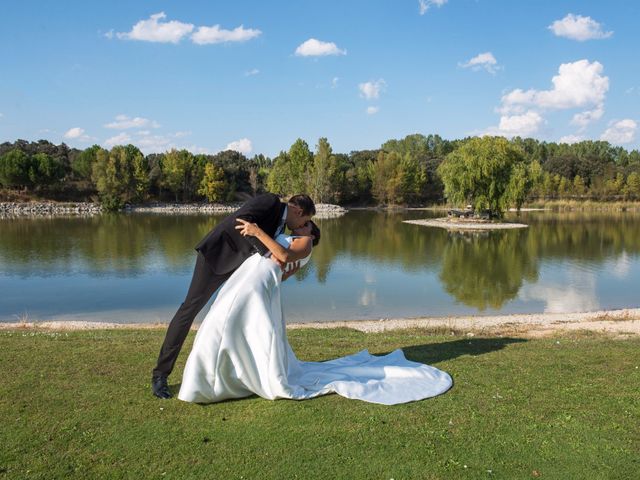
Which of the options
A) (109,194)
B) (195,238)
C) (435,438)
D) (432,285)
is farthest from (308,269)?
(109,194)

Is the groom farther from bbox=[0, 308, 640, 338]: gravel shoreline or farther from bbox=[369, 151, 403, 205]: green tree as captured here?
bbox=[369, 151, 403, 205]: green tree

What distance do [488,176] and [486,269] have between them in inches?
1035

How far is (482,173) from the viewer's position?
157 ft

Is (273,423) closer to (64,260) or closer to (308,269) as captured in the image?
(308,269)

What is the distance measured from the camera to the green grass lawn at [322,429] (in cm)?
364

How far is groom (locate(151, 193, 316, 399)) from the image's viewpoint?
5.00m

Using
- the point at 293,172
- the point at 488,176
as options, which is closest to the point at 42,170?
the point at 293,172

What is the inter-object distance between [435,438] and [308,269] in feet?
62.5

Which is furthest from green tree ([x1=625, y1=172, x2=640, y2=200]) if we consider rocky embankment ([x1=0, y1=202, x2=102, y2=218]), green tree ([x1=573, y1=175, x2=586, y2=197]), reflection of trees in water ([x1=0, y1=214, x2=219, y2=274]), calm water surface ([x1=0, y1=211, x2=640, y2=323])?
rocky embankment ([x1=0, y1=202, x2=102, y2=218])

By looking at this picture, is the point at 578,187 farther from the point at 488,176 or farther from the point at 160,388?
the point at 160,388

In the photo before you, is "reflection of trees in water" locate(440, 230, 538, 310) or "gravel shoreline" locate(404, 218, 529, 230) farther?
"gravel shoreline" locate(404, 218, 529, 230)

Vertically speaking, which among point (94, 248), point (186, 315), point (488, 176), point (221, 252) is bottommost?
point (94, 248)

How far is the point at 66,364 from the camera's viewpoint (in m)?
5.73

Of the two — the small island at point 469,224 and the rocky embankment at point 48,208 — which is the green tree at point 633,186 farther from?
the rocky embankment at point 48,208
